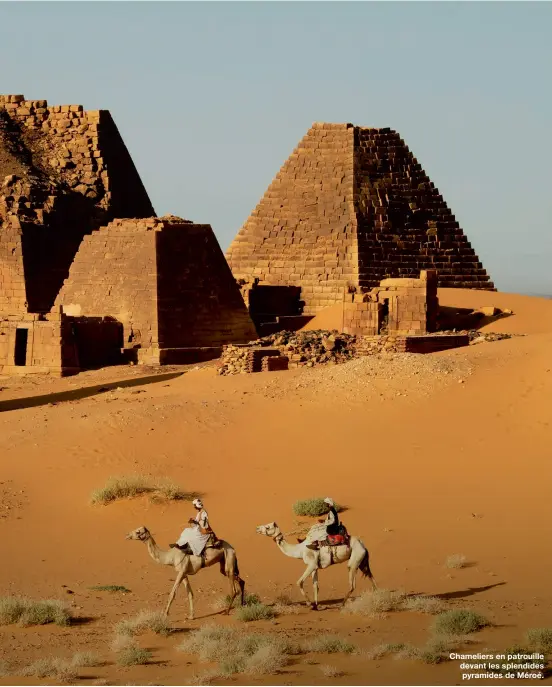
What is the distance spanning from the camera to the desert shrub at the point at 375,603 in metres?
16.3

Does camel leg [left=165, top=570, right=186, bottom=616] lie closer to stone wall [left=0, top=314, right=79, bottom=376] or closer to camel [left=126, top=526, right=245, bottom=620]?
camel [left=126, top=526, right=245, bottom=620]

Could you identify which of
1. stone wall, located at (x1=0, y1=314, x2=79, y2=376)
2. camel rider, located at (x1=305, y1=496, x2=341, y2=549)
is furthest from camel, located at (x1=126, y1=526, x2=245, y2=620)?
stone wall, located at (x1=0, y1=314, x2=79, y2=376)

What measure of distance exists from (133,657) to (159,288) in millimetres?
24622

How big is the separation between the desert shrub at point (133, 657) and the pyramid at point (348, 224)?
3556 centimetres

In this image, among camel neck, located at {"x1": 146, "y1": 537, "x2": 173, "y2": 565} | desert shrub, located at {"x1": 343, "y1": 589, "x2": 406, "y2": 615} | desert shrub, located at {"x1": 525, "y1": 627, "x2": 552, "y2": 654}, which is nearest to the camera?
desert shrub, located at {"x1": 525, "y1": 627, "x2": 552, "y2": 654}

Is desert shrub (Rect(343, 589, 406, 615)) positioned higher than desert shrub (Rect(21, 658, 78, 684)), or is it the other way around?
desert shrub (Rect(343, 589, 406, 615))

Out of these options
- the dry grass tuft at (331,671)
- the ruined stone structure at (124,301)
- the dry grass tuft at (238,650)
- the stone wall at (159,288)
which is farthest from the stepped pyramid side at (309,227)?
the dry grass tuft at (331,671)

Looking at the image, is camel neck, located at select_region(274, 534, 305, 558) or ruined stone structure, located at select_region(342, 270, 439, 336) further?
ruined stone structure, located at select_region(342, 270, 439, 336)

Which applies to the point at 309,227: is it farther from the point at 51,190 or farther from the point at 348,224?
the point at 51,190

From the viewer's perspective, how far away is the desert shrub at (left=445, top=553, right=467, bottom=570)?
18.7 metres

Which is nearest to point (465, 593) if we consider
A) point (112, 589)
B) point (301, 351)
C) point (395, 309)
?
point (112, 589)

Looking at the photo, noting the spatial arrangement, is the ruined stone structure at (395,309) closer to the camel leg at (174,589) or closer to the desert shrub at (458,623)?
the camel leg at (174,589)

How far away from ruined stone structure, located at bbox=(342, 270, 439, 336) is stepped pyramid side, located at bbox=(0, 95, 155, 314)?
38.4ft

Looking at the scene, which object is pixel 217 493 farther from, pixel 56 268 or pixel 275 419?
pixel 56 268
